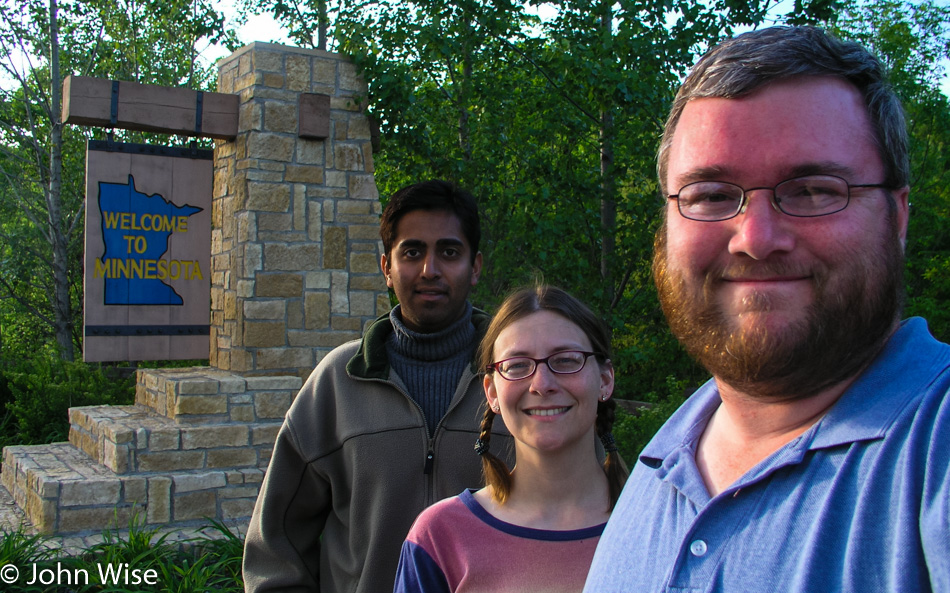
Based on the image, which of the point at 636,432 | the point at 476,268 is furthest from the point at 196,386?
the point at 476,268

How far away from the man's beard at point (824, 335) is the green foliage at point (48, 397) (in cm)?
818

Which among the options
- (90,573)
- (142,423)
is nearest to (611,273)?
(142,423)

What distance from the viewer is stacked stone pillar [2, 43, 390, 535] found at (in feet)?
17.4

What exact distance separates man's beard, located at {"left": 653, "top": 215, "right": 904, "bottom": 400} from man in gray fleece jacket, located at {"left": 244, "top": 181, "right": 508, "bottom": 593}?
4.09 feet

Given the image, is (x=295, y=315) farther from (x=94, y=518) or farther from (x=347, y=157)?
(x=94, y=518)

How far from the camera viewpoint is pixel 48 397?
26.5 feet

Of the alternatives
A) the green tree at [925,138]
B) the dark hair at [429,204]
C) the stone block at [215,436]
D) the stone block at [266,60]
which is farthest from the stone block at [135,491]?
the green tree at [925,138]

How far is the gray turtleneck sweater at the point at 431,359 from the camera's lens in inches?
93.1

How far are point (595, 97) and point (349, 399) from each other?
14.3ft

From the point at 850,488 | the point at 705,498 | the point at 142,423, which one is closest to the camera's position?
the point at 850,488

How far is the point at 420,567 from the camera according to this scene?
1716 millimetres

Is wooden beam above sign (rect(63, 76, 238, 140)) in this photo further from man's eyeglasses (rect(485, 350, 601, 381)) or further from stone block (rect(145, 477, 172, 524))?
man's eyeglasses (rect(485, 350, 601, 381))

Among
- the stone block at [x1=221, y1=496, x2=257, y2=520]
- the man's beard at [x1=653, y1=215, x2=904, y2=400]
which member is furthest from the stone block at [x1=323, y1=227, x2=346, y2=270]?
the man's beard at [x1=653, y1=215, x2=904, y2=400]

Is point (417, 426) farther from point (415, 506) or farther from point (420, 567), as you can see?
point (420, 567)
